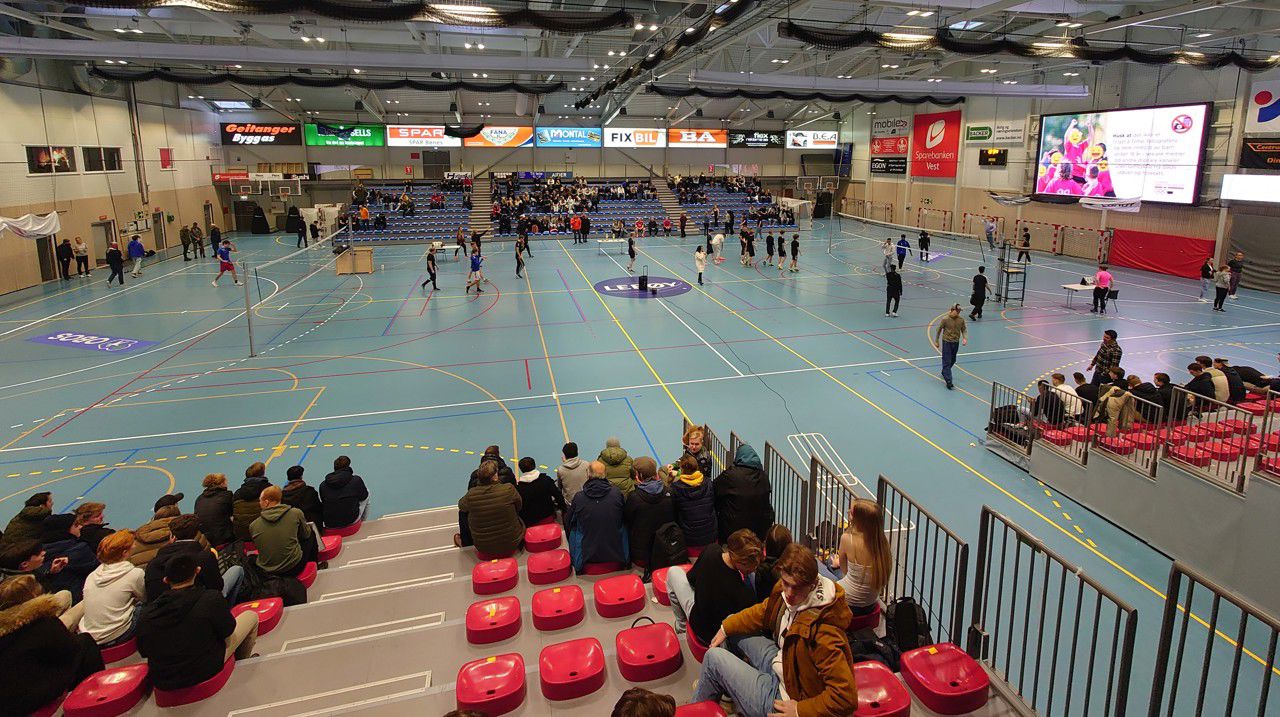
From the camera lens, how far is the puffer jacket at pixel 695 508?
6.52 metres

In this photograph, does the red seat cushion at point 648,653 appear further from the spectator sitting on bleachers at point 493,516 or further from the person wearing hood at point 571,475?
the person wearing hood at point 571,475

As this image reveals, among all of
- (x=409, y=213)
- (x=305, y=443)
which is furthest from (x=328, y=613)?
(x=409, y=213)

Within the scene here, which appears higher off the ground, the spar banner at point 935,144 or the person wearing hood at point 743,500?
the spar banner at point 935,144

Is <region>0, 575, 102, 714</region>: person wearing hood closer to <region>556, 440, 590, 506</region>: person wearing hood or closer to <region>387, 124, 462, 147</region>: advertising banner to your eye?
<region>556, 440, 590, 506</region>: person wearing hood

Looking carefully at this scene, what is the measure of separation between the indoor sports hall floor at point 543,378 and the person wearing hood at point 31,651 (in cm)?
552

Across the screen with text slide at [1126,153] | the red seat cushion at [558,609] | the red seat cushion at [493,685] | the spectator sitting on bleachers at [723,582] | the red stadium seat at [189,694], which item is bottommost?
→ the red stadium seat at [189,694]

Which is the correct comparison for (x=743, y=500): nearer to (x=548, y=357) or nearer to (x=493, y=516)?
(x=493, y=516)

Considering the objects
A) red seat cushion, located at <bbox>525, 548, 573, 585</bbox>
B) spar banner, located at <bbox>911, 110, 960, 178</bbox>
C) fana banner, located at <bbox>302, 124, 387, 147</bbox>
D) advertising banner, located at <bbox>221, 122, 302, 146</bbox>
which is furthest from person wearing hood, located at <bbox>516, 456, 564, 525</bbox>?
advertising banner, located at <bbox>221, 122, 302, 146</bbox>

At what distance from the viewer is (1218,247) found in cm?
2778

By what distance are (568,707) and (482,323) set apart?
57.3 feet

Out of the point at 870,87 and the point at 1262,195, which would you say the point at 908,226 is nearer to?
the point at 870,87

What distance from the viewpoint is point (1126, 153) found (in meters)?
30.6

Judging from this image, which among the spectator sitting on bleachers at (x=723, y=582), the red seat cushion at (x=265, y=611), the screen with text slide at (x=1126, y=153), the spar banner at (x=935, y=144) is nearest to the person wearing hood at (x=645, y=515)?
the spectator sitting on bleachers at (x=723, y=582)

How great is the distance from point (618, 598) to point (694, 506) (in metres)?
1.29
